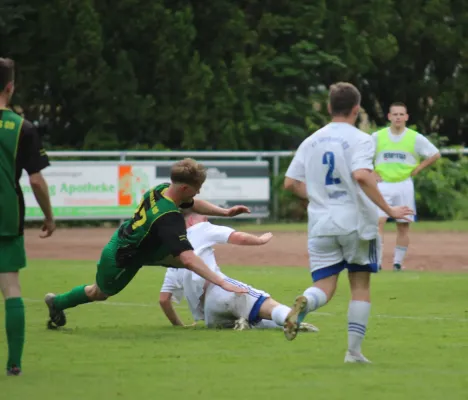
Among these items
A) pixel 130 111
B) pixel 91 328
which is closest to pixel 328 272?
pixel 91 328

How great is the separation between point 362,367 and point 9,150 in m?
2.51

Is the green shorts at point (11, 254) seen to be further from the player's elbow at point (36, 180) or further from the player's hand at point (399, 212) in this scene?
the player's hand at point (399, 212)

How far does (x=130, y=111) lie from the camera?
3058 centimetres

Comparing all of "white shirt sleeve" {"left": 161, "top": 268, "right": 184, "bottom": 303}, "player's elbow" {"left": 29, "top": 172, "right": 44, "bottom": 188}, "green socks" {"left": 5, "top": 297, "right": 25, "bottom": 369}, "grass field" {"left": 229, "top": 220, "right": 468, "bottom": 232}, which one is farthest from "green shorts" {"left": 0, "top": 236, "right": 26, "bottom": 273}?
"grass field" {"left": 229, "top": 220, "right": 468, "bottom": 232}

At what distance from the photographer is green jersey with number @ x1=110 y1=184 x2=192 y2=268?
10.2 meters

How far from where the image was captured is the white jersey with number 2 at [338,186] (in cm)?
892

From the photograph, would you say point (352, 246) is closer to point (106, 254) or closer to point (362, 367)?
point (362, 367)

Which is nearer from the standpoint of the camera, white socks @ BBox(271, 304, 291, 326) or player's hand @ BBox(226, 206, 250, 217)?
white socks @ BBox(271, 304, 291, 326)

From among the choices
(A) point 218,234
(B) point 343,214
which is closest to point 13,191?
(B) point 343,214

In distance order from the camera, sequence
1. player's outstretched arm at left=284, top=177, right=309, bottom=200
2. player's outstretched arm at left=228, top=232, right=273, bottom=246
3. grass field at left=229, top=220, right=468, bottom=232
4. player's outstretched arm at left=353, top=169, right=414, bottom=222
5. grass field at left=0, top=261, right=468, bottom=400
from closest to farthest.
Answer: grass field at left=0, top=261, right=468, bottom=400
player's outstretched arm at left=353, top=169, right=414, bottom=222
player's outstretched arm at left=284, top=177, right=309, bottom=200
player's outstretched arm at left=228, top=232, right=273, bottom=246
grass field at left=229, top=220, right=468, bottom=232

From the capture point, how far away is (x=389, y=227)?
27688mm

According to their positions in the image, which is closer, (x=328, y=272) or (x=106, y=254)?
(x=328, y=272)

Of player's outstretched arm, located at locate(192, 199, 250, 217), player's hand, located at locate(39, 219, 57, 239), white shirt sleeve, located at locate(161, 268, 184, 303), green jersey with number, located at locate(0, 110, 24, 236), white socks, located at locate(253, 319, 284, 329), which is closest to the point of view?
green jersey with number, located at locate(0, 110, 24, 236)

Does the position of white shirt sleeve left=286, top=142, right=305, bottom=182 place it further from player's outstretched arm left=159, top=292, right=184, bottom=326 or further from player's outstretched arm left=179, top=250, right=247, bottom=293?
player's outstretched arm left=159, top=292, right=184, bottom=326
